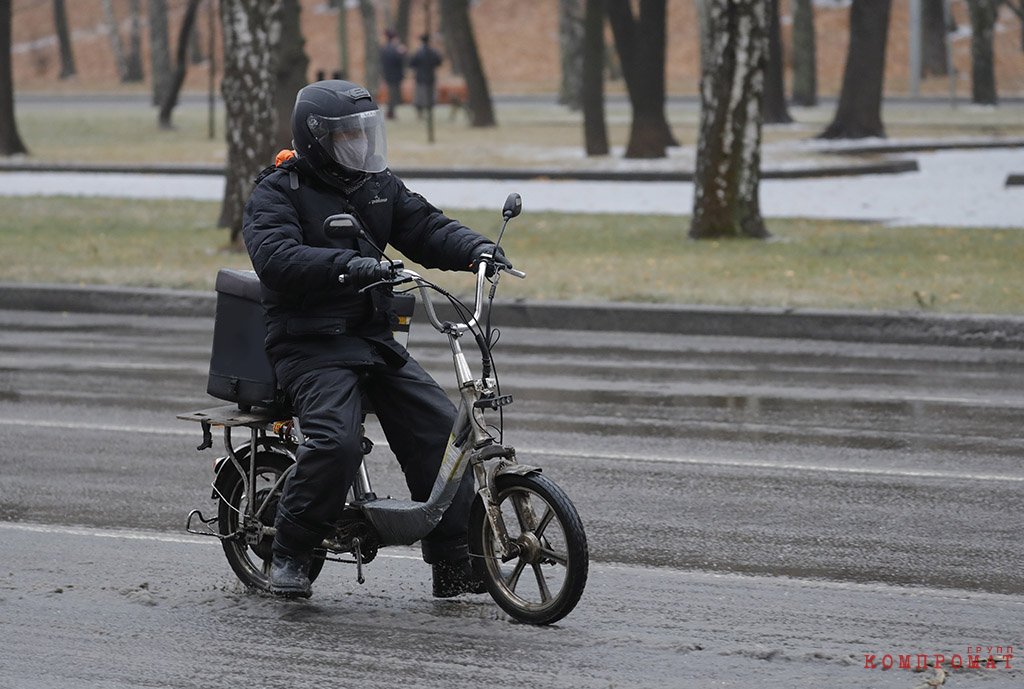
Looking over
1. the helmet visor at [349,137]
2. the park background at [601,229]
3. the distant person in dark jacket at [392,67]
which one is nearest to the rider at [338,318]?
the helmet visor at [349,137]

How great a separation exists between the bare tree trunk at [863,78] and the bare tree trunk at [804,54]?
14.6 metres

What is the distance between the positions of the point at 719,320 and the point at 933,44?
158ft

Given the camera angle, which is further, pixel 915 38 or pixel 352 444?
pixel 915 38

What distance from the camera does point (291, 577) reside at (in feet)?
19.9

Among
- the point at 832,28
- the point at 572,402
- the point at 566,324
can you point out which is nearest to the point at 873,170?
the point at 566,324

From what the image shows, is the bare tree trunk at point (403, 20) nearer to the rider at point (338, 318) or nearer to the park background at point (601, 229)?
the park background at point (601, 229)

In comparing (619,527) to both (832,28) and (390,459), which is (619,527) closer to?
(390,459)

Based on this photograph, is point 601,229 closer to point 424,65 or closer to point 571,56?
point 424,65

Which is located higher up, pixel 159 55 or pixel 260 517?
pixel 159 55

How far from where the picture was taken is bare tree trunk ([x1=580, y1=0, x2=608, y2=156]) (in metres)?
28.8

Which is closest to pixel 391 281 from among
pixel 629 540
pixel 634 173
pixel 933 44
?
pixel 629 540

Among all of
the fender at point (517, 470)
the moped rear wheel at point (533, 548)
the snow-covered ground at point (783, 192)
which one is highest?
the fender at point (517, 470)

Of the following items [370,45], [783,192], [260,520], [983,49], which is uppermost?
[370,45]

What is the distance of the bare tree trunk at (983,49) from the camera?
43344 mm
